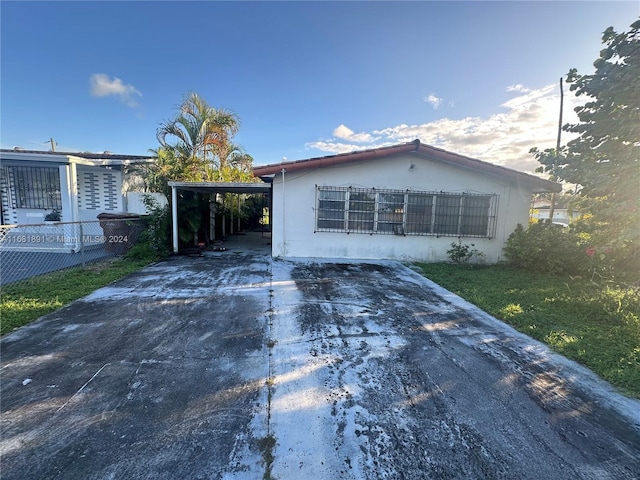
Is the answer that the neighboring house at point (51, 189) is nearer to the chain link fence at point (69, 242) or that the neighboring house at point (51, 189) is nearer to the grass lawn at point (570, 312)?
the chain link fence at point (69, 242)

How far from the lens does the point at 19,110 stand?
11.6 meters

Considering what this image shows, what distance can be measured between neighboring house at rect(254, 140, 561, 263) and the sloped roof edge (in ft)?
0.39

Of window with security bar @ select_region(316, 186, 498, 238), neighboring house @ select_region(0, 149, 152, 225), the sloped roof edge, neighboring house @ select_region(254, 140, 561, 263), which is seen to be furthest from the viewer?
neighboring house @ select_region(0, 149, 152, 225)

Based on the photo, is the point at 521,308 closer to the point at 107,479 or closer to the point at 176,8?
the point at 107,479

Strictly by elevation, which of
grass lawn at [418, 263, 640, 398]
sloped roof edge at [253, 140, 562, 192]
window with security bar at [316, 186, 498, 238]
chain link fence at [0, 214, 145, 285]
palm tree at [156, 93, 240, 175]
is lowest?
grass lawn at [418, 263, 640, 398]

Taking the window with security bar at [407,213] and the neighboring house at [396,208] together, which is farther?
the window with security bar at [407,213]

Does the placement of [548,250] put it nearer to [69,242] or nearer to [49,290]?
[49,290]

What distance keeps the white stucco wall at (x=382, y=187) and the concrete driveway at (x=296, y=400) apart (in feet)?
14.4

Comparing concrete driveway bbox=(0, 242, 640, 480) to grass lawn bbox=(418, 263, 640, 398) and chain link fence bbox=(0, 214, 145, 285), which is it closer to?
grass lawn bbox=(418, 263, 640, 398)

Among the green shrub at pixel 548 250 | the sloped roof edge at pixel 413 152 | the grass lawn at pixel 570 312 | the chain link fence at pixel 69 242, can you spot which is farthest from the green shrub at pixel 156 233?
the green shrub at pixel 548 250

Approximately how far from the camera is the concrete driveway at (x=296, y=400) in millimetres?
1769

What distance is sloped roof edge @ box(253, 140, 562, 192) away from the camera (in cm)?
787

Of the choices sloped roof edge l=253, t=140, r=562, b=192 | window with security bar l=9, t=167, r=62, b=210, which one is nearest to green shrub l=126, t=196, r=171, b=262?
sloped roof edge l=253, t=140, r=562, b=192

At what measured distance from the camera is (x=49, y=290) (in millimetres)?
4996
